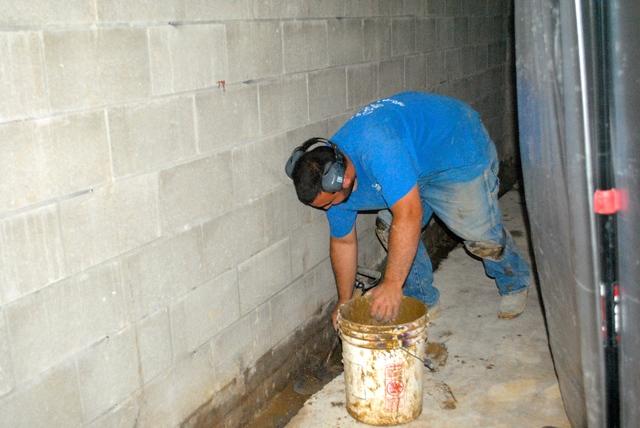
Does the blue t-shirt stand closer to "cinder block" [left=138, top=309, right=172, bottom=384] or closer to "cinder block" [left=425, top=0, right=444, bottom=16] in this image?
"cinder block" [left=138, top=309, right=172, bottom=384]

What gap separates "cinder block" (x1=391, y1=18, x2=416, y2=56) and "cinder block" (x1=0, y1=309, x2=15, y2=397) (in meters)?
2.62

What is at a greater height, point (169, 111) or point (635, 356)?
point (169, 111)

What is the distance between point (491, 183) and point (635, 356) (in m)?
1.60

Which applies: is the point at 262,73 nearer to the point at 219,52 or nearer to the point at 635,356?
the point at 219,52

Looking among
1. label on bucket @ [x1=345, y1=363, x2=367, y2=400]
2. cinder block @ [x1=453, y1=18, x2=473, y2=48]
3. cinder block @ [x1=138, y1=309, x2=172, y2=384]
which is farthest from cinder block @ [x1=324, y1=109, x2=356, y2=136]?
cinder block @ [x1=453, y1=18, x2=473, y2=48]

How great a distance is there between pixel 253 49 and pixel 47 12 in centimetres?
93

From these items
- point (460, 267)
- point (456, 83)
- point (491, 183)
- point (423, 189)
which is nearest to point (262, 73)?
point (423, 189)

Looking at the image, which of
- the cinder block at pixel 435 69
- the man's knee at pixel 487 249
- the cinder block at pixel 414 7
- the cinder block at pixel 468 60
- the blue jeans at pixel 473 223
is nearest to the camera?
the blue jeans at pixel 473 223

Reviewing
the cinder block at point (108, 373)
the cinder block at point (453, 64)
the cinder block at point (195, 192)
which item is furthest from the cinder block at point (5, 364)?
the cinder block at point (453, 64)

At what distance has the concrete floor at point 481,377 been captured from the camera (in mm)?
2650

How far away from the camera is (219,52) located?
2.33 metres

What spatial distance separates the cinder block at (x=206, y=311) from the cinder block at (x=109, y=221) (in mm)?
319

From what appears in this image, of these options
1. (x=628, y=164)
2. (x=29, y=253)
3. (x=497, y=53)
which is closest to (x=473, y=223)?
(x=628, y=164)

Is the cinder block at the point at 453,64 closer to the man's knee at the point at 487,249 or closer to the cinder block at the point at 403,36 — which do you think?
the cinder block at the point at 403,36
